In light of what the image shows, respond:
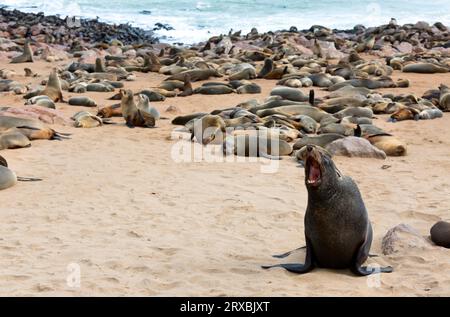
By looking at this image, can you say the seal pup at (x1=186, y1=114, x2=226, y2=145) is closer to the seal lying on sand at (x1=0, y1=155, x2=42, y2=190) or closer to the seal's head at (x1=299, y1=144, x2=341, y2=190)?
the seal lying on sand at (x1=0, y1=155, x2=42, y2=190)

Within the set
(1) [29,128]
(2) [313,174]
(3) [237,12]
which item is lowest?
(1) [29,128]

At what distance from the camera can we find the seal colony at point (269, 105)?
173 inches

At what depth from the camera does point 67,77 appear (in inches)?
610

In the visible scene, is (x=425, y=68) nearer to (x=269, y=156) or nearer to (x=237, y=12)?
(x=269, y=156)

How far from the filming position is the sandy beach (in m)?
4.15

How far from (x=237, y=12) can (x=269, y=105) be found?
3296cm

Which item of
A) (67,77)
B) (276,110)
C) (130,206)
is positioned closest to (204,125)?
(276,110)

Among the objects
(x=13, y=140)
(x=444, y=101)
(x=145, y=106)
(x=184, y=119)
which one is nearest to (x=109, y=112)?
(x=145, y=106)

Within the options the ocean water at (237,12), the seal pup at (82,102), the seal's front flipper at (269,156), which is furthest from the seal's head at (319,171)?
the ocean water at (237,12)

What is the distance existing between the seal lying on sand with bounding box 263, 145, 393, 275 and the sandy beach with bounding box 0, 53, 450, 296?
87 mm

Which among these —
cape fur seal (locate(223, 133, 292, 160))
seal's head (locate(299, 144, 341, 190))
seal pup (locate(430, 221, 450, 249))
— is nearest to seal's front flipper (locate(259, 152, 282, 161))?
cape fur seal (locate(223, 133, 292, 160))

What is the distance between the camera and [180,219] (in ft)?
19.1
